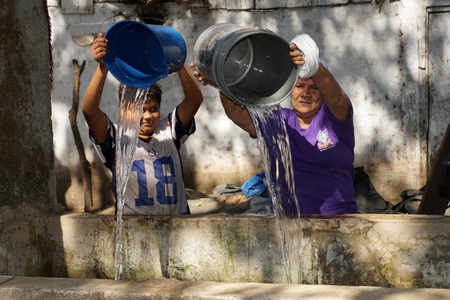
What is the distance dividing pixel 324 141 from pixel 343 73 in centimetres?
388

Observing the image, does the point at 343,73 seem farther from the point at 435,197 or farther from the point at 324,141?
the point at 324,141

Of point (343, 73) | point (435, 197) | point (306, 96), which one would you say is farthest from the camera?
point (343, 73)

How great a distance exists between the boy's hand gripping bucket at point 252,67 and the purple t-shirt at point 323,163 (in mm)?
452

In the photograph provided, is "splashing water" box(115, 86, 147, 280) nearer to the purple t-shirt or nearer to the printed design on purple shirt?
the purple t-shirt

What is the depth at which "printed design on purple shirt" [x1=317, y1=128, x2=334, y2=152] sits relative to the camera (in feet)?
12.3

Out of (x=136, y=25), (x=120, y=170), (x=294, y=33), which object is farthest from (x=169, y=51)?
(x=294, y=33)

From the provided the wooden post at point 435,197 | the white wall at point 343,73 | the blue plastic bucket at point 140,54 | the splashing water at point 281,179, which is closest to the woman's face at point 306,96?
the splashing water at point 281,179

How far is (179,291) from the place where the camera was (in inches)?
112

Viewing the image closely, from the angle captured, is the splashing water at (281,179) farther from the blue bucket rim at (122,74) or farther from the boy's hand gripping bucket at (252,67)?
the blue bucket rim at (122,74)

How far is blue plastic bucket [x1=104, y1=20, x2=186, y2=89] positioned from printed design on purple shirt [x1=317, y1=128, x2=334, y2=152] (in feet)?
2.32

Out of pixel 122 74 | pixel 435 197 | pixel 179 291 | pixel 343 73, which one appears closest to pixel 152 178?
pixel 122 74

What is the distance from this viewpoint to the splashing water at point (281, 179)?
11.8 feet

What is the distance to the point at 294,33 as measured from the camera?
7617 millimetres

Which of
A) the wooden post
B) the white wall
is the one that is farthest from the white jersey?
the white wall
